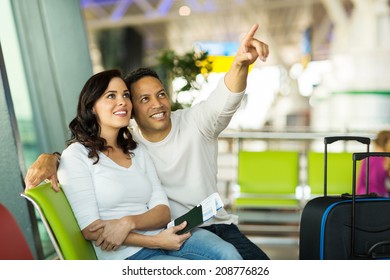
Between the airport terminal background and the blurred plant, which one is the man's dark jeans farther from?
the blurred plant

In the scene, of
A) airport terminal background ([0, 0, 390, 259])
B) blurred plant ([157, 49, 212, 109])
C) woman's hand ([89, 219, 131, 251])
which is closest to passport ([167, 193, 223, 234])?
woman's hand ([89, 219, 131, 251])

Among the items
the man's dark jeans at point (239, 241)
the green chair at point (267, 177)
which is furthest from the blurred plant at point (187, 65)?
the man's dark jeans at point (239, 241)

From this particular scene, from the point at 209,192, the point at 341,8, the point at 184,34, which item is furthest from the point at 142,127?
the point at 184,34

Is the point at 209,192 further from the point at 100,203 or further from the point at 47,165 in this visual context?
the point at 47,165

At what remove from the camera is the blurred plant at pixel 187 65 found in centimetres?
475

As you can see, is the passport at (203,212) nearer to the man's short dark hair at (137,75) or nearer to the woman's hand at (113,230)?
the woman's hand at (113,230)

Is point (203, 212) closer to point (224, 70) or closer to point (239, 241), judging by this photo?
point (239, 241)

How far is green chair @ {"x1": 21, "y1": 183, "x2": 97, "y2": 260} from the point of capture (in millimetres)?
1505

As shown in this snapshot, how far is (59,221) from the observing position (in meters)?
1.53

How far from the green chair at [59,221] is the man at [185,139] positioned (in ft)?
1.21

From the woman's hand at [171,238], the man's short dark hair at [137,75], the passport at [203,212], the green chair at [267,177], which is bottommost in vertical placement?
the green chair at [267,177]

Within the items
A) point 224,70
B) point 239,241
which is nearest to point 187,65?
point 239,241

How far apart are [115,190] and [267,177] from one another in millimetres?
2723

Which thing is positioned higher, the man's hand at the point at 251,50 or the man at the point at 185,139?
the man's hand at the point at 251,50
